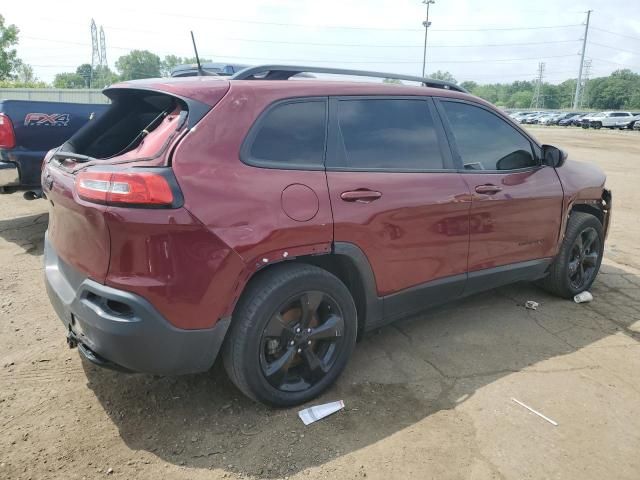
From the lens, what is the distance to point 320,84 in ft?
9.77

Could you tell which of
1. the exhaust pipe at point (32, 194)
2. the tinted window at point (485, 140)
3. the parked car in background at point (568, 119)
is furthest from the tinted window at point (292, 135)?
the parked car in background at point (568, 119)

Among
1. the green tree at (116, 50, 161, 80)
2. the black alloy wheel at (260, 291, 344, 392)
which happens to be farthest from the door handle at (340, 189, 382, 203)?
the green tree at (116, 50, 161, 80)

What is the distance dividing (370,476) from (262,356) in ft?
2.58

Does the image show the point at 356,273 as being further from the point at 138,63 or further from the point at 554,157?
the point at 138,63

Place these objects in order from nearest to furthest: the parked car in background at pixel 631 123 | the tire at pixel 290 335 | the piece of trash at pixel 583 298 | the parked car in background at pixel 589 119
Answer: the tire at pixel 290 335 → the piece of trash at pixel 583 298 → the parked car in background at pixel 631 123 → the parked car in background at pixel 589 119

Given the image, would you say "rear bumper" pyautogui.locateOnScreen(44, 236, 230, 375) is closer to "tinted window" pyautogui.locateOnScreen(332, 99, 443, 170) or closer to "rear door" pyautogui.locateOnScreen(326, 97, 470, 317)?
"rear door" pyautogui.locateOnScreen(326, 97, 470, 317)

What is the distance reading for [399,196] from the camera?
3100mm

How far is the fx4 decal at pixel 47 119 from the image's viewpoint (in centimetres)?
568

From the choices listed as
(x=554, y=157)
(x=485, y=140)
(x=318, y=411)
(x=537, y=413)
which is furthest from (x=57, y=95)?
(x=537, y=413)

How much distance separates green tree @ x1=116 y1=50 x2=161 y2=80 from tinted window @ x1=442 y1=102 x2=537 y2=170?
308 feet

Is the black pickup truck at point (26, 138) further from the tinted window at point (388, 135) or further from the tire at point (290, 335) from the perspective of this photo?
the tire at point (290, 335)

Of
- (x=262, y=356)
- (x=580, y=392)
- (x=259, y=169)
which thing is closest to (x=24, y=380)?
(x=262, y=356)

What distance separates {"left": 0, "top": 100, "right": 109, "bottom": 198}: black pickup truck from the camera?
5551mm

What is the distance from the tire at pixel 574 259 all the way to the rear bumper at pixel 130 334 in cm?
321
